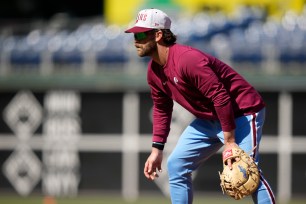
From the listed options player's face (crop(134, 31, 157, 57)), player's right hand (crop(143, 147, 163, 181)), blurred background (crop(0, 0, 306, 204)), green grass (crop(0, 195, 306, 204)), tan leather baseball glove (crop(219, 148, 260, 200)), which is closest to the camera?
tan leather baseball glove (crop(219, 148, 260, 200))

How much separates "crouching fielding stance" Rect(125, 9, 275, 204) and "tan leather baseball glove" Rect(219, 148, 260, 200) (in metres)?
0.04

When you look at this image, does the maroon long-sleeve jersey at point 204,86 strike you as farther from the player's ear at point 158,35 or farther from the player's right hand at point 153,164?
the player's right hand at point 153,164

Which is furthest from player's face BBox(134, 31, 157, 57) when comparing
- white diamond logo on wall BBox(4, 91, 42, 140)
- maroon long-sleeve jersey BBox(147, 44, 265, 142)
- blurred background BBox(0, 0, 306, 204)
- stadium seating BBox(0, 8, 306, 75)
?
white diamond logo on wall BBox(4, 91, 42, 140)

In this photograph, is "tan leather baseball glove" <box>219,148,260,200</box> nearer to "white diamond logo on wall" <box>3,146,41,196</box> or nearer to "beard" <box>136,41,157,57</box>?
"beard" <box>136,41,157,57</box>

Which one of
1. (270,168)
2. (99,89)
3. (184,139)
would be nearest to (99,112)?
(99,89)

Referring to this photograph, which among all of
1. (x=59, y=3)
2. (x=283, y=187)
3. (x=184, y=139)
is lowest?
(x=283, y=187)

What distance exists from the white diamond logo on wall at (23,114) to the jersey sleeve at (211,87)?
24.7 feet

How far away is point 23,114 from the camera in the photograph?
14000mm

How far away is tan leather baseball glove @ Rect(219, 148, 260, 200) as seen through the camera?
666cm

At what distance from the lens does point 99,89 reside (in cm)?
1373

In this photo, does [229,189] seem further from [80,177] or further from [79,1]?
[79,1]

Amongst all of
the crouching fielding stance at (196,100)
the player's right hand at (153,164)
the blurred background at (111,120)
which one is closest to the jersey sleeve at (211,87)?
the crouching fielding stance at (196,100)

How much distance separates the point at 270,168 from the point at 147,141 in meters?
1.97

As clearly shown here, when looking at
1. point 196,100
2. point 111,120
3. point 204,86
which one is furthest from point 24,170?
point 204,86
